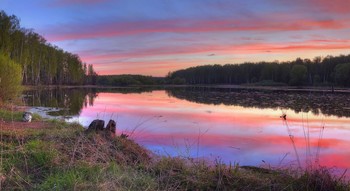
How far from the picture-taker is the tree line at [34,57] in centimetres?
5288

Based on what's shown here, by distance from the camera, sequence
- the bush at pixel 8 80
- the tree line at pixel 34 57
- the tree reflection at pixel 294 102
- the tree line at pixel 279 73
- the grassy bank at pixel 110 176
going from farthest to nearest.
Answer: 1. the tree line at pixel 279 73
2. the tree line at pixel 34 57
3. the tree reflection at pixel 294 102
4. the bush at pixel 8 80
5. the grassy bank at pixel 110 176

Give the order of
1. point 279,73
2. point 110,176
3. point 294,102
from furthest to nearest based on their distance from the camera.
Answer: point 279,73
point 294,102
point 110,176

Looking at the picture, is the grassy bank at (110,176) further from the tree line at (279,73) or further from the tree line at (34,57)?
the tree line at (279,73)

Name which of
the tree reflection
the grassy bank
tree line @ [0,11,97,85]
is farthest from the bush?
the tree reflection

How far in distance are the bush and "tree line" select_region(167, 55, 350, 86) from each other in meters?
85.0

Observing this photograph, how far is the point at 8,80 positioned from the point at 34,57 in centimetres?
5077

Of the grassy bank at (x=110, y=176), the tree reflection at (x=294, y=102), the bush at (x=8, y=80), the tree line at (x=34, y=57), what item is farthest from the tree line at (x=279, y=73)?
the grassy bank at (x=110, y=176)

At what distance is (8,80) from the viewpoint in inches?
1030

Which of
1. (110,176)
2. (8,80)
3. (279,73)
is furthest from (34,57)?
(279,73)

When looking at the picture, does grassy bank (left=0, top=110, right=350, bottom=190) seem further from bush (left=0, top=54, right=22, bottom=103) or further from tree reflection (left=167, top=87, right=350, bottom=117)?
tree reflection (left=167, top=87, right=350, bottom=117)

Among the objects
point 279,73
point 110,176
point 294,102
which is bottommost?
point 294,102

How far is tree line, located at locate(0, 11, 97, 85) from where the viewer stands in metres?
52.9

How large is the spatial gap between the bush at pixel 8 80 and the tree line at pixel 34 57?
39 cm

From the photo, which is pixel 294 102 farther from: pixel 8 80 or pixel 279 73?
pixel 279 73
